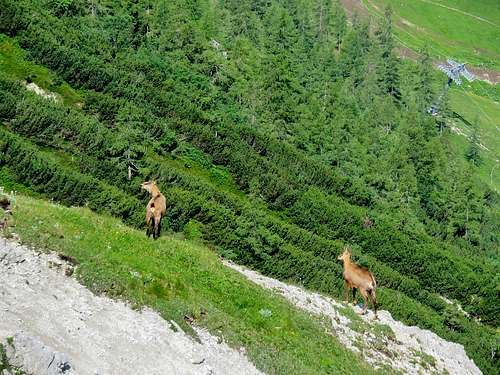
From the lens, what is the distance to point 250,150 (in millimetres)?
83125

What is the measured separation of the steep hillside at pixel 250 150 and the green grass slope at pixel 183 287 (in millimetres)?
13769

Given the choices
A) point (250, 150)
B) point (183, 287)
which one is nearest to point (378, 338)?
point (183, 287)

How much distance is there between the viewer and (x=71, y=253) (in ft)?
72.0

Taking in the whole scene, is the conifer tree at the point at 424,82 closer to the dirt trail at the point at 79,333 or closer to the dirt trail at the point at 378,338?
the dirt trail at the point at 378,338

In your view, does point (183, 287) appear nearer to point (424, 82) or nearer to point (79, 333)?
point (79, 333)

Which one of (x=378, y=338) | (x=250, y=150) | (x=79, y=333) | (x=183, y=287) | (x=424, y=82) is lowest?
(x=250, y=150)

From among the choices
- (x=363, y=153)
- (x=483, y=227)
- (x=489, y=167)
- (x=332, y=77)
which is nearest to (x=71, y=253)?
(x=363, y=153)

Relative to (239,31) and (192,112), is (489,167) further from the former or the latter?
(192,112)

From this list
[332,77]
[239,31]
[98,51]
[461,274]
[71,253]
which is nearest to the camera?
[71,253]

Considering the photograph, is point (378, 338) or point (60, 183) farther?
point (60, 183)

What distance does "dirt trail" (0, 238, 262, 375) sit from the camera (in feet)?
55.3

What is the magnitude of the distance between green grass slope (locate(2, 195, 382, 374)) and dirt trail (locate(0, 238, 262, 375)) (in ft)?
2.17

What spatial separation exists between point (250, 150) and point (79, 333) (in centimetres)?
6492

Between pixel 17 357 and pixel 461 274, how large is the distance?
7898cm
